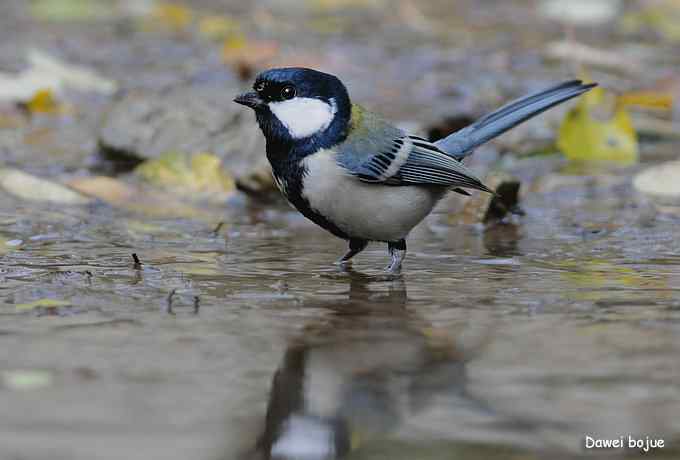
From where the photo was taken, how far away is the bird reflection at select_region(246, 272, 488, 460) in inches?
104

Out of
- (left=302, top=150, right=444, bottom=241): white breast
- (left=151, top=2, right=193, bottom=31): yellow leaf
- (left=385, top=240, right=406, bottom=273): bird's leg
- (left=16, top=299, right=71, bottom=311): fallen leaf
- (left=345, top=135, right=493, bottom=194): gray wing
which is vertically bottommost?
(left=16, top=299, right=71, bottom=311): fallen leaf

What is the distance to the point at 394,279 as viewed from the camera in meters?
4.40

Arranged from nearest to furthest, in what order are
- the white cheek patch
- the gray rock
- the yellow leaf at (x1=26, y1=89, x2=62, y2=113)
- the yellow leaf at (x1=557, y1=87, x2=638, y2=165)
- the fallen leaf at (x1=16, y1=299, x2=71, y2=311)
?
the fallen leaf at (x1=16, y1=299, x2=71, y2=311)
the white cheek patch
the gray rock
the yellow leaf at (x1=557, y1=87, x2=638, y2=165)
the yellow leaf at (x1=26, y1=89, x2=62, y2=113)

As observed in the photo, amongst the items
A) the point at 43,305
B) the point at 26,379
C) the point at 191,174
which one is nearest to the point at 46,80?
the point at 191,174

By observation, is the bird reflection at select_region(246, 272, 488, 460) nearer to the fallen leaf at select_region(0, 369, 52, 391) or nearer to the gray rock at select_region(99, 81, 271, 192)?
the fallen leaf at select_region(0, 369, 52, 391)

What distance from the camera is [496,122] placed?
216 inches

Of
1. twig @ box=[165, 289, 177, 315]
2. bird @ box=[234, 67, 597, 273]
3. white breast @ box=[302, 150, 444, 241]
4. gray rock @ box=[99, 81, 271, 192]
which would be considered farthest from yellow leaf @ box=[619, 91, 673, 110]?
twig @ box=[165, 289, 177, 315]

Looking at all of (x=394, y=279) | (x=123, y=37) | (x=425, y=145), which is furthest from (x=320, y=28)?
(x=394, y=279)

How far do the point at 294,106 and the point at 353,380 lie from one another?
199 centimetres

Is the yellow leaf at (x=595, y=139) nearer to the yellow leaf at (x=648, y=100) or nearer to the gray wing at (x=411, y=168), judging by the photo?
the yellow leaf at (x=648, y=100)

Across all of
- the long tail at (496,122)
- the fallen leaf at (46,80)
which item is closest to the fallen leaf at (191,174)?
the long tail at (496,122)

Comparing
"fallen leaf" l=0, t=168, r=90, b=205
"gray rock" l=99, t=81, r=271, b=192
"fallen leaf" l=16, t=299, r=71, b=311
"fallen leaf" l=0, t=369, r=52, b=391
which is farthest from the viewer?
"gray rock" l=99, t=81, r=271, b=192

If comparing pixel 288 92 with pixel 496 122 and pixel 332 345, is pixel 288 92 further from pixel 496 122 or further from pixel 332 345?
pixel 332 345

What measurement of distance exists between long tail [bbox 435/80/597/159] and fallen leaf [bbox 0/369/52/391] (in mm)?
2845
